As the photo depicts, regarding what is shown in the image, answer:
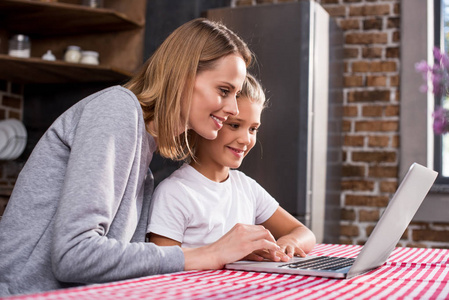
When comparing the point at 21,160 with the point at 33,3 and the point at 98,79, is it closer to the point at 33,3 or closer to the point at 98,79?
the point at 98,79

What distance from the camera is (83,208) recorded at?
0.96 m

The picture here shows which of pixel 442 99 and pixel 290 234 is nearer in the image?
pixel 290 234

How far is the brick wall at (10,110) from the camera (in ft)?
9.68

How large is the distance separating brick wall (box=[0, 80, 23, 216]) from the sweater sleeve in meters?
2.06

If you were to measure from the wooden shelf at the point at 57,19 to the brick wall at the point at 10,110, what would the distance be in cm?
32

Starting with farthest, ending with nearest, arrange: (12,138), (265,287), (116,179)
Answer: (12,138) → (116,179) → (265,287)

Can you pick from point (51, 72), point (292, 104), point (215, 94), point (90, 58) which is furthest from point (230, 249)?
point (51, 72)

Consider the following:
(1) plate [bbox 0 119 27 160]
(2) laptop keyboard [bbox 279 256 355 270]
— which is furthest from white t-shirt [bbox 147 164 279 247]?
(1) plate [bbox 0 119 27 160]

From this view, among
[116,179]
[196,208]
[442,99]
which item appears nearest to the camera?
[116,179]

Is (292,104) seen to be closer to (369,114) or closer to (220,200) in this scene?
(369,114)

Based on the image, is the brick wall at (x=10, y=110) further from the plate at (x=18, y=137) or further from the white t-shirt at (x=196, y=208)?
the white t-shirt at (x=196, y=208)

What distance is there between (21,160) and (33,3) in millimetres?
861

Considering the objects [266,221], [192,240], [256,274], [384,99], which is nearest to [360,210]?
[384,99]

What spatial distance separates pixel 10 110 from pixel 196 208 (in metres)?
2.08
